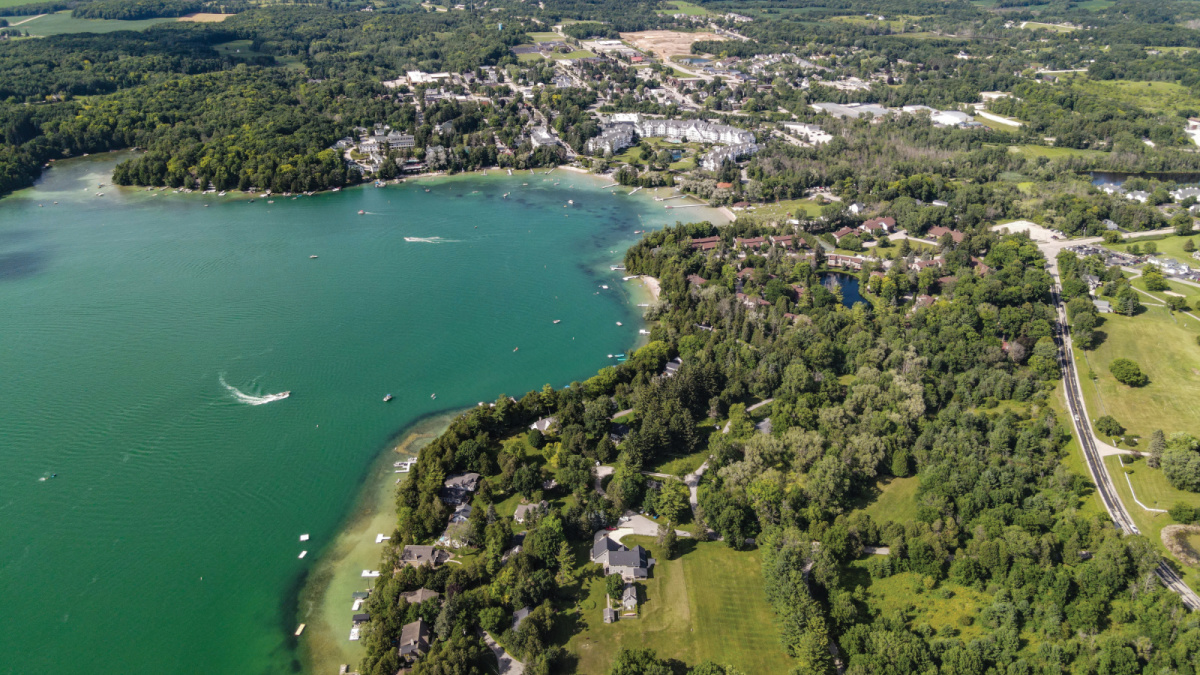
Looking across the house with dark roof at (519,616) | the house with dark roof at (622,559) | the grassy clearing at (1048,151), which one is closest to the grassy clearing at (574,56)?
the grassy clearing at (1048,151)

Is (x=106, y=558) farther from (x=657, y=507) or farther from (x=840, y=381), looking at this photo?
(x=840, y=381)

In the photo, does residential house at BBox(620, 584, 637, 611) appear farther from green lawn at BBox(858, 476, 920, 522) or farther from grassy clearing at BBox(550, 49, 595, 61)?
grassy clearing at BBox(550, 49, 595, 61)

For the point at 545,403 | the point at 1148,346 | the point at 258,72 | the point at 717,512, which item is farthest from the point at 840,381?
the point at 258,72

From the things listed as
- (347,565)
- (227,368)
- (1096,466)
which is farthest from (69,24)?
(1096,466)

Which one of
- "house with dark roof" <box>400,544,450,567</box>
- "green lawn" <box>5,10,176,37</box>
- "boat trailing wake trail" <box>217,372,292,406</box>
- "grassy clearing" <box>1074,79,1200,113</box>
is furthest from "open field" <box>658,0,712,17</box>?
"house with dark roof" <box>400,544,450,567</box>

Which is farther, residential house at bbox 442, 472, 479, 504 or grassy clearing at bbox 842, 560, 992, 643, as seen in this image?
residential house at bbox 442, 472, 479, 504

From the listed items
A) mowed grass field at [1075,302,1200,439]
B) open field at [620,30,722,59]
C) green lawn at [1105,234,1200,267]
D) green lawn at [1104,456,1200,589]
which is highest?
open field at [620,30,722,59]

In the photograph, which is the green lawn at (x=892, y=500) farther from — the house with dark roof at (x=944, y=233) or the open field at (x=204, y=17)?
the open field at (x=204, y=17)
